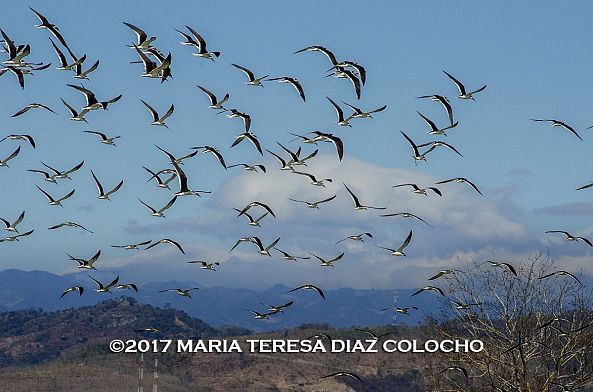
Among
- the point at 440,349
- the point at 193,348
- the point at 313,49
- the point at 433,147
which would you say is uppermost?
the point at 193,348

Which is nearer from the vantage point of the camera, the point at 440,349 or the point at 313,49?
the point at 313,49

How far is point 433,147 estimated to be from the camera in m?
49.4

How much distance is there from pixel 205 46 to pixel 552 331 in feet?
74.5

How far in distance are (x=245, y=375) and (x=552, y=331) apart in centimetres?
9747

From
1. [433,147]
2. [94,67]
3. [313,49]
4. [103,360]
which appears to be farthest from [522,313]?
[103,360]

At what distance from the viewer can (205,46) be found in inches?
1827

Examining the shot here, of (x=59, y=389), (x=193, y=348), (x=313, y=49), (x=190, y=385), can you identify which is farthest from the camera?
(x=193, y=348)

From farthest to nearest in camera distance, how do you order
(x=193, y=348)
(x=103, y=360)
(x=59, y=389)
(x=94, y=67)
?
1. (x=193, y=348)
2. (x=103, y=360)
3. (x=59, y=389)
4. (x=94, y=67)

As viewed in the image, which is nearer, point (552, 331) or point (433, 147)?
point (433, 147)

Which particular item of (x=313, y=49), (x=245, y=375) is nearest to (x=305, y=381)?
(x=245, y=375)

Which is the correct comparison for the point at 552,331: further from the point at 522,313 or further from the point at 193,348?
the point at 193,348

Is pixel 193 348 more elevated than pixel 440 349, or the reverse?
pixel 193 348

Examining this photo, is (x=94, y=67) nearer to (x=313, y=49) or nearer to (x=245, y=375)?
(x=313, y=49)

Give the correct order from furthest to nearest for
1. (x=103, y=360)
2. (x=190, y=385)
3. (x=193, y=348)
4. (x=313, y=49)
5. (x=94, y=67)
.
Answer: (x=193, y=348) < (x=103, y=360) < (x=190, y=385) < (x=313, y=49) < (x=94, y=67)
